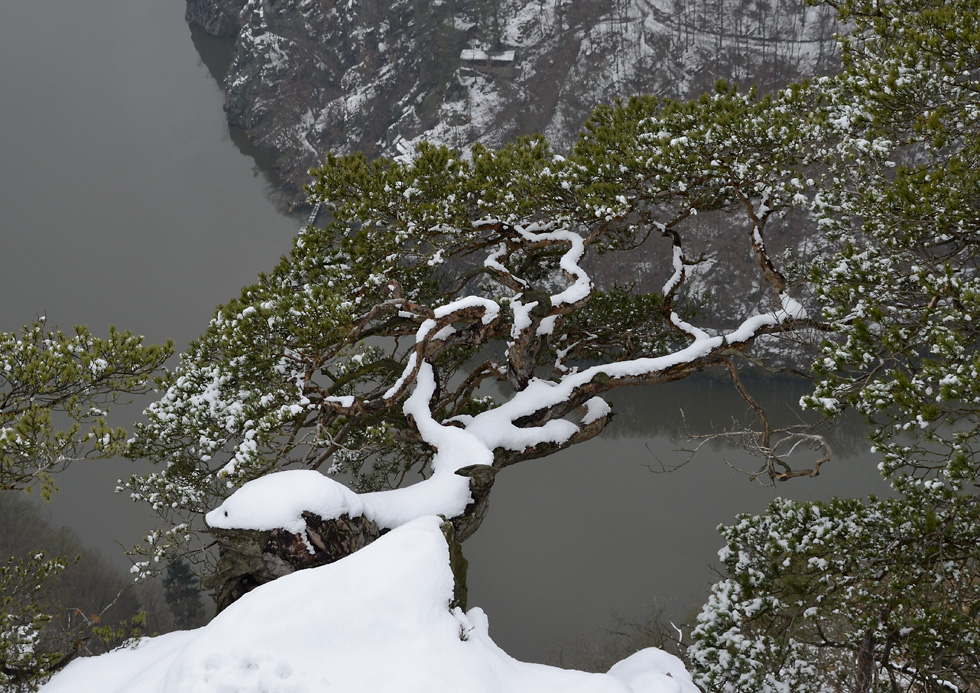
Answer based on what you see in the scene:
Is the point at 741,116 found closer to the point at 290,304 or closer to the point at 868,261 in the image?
the point at 868,261

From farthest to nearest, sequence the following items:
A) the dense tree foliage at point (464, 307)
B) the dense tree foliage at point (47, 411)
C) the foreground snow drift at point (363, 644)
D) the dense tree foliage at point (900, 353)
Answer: the dense tree foliage at point (464, 307) → the dense tree foliage at point (47, 411) → the dense tree foliage at point (900, 353) → the foreground snow drift at point (363, 644)

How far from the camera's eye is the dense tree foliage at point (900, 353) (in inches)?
188

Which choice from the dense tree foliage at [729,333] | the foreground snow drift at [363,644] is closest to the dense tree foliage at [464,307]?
the dense tree foliage at [729,333]

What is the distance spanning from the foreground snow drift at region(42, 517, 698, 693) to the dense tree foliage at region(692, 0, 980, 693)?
2.48 m

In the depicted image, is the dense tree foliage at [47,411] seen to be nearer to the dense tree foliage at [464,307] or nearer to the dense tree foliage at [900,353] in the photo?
the dense tree foliage at [464,307]

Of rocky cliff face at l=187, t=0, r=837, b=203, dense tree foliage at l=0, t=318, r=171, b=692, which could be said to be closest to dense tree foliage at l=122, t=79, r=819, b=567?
dense tree foliage at l=0, t=318, r=171, b=692

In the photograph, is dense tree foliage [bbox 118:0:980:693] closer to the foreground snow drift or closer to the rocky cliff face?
the foreground snow drift

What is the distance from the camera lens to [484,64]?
54.9 m

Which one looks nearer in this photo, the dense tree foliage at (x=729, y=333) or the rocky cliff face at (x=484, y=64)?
the dense tree foliage at (x=729, y=333)

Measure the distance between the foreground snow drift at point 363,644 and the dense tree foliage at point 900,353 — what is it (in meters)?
2.48

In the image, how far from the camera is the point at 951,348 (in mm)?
4340

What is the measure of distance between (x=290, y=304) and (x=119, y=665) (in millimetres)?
3913

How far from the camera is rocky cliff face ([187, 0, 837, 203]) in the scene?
2053 inches

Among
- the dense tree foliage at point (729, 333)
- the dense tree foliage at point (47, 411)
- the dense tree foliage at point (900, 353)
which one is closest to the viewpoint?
the dense tree foliage at point (900, 353)
